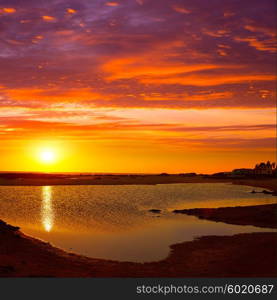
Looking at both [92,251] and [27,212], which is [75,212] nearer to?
[27,212]

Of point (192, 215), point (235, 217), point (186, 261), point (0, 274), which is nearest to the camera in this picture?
point (0, 274)

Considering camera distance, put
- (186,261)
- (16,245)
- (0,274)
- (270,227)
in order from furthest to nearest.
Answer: (270,227), (16,245), (186,261), (0,274)

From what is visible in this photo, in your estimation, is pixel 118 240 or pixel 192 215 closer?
pixel 118 240

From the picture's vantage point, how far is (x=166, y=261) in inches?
1038

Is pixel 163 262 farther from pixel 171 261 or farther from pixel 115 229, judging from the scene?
pixel 115 229

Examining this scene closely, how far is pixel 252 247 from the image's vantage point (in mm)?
29828

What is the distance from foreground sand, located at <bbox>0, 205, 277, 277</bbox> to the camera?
22.4 meters

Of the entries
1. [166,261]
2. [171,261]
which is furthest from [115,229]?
[171,261]

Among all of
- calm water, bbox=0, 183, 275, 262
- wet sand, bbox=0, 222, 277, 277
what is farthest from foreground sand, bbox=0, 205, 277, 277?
calm water, bbox=0, 183, 275, 262

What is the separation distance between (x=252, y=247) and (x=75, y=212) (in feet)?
111

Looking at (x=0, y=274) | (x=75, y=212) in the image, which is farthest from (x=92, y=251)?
(x=75, y=212)

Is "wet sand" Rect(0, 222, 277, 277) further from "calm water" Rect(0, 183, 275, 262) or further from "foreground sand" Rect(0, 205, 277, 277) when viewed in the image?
"calm water" Rect(0, 183, 275, 262)

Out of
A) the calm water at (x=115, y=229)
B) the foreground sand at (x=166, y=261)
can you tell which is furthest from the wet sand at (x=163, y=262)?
the calm water at (x=115, y=229)

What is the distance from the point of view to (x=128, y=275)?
2216 cm
